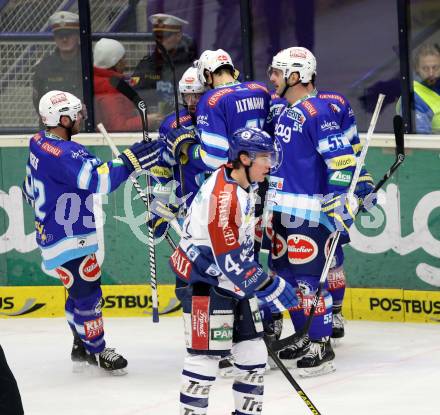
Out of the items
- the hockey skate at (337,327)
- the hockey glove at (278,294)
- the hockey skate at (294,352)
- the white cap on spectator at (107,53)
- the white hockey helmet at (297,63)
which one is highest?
the white cap on spectator at (107,53)

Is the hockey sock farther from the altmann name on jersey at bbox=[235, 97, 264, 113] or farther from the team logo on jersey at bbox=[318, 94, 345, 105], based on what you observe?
the team logo on jersey at bbox=[318, 94, 345, 105]

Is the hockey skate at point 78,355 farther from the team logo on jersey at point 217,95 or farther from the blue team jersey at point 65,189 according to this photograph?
the team logo on jersey at point 217,95

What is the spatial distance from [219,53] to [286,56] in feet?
1.24

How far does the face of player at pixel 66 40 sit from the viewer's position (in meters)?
9.22

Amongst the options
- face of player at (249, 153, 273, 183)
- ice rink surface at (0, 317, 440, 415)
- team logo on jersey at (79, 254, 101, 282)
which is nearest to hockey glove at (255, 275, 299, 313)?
face of player at (249, 153, 273, 183)

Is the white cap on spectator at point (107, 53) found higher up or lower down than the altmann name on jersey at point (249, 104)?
higher up

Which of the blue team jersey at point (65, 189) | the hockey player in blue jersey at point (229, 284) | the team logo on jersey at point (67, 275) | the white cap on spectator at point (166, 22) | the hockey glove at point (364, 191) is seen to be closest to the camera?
the hockey player in blue jersey at point (229, 284)

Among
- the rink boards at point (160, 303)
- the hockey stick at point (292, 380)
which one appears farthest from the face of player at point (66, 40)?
the hockey stick at point (292, 380)

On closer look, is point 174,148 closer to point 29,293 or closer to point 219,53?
point 219,53

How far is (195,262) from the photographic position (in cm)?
573

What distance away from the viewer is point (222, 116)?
7.27 m

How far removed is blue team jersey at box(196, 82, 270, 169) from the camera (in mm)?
7254

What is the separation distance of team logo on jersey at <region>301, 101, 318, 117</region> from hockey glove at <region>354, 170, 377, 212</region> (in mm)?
744

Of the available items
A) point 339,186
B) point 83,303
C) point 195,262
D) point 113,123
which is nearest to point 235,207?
point 195,262
